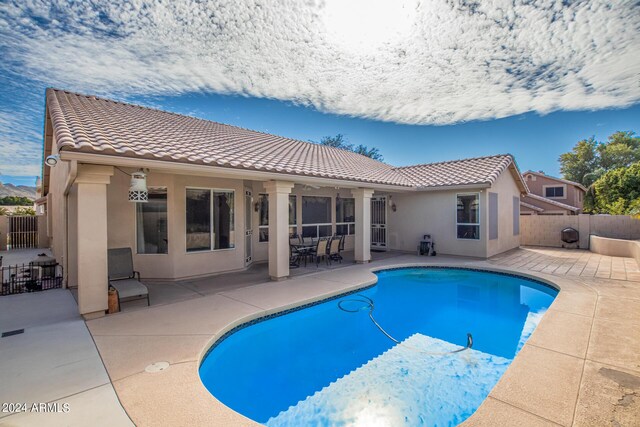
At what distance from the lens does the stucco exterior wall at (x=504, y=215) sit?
13.7m

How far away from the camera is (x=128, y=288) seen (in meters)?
6.66

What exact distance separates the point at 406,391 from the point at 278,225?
578 cm

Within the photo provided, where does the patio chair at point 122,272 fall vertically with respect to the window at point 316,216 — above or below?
below

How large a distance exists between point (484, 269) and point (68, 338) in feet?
39.5

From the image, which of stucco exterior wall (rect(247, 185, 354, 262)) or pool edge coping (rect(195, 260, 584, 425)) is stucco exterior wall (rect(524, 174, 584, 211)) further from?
stucco exterior wall (rect(247, 185, 354, 262))

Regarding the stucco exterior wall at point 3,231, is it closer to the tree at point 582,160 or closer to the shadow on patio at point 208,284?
the shadow on patio at point 208,284

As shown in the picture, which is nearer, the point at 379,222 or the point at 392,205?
the point at 392,205

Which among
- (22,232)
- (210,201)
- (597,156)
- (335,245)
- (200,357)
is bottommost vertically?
(200,357)

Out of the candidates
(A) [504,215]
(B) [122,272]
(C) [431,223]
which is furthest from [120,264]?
(A) [504,215]

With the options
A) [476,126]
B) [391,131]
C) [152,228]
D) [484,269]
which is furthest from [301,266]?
[476,126]

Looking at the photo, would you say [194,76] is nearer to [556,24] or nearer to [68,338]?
[68,338]

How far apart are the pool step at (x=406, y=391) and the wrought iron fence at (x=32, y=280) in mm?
8620

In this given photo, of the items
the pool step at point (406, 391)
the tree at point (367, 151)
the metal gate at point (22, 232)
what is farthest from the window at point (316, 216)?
the tree at point (367, 151)

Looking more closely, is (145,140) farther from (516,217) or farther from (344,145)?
(344,145)
